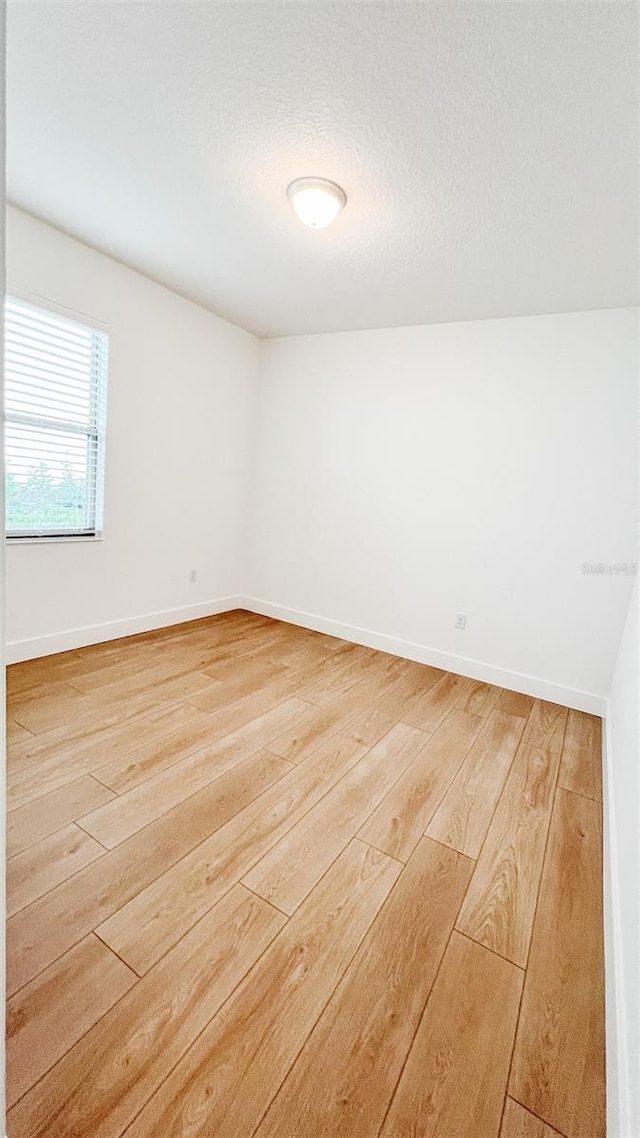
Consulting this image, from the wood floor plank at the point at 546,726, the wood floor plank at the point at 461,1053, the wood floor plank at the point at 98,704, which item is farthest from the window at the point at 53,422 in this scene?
the wood floor plank at the point at 546,726

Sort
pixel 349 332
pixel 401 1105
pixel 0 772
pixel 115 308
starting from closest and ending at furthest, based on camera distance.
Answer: pixel 0 772 < pixel 401 1105 < pixel 115 308 < pixel 349 332

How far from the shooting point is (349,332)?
3555 millimetres

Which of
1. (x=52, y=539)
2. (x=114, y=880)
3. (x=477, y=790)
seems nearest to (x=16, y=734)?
(x=114, y=880)

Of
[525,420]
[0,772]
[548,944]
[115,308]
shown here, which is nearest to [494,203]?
[525,420]

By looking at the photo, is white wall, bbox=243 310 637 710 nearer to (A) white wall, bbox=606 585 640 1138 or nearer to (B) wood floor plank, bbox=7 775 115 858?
(A) white wall, bbox=606 585 640 1138

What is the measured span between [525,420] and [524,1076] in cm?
298

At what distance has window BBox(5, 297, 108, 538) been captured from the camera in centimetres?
252

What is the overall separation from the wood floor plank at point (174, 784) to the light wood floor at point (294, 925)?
0.4 inches

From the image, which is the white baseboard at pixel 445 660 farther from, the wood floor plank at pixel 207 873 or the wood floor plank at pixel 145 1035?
the wood floor plank at pixel 145 1035

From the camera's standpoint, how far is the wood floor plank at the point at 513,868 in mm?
1325

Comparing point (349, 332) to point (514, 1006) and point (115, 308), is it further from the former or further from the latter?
point (514, 1006)

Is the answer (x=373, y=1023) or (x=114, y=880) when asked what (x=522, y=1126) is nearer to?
(x=373, y=1023)

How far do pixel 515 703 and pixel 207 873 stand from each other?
2.17 m

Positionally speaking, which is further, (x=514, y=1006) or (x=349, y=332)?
(x=349, y=332)
